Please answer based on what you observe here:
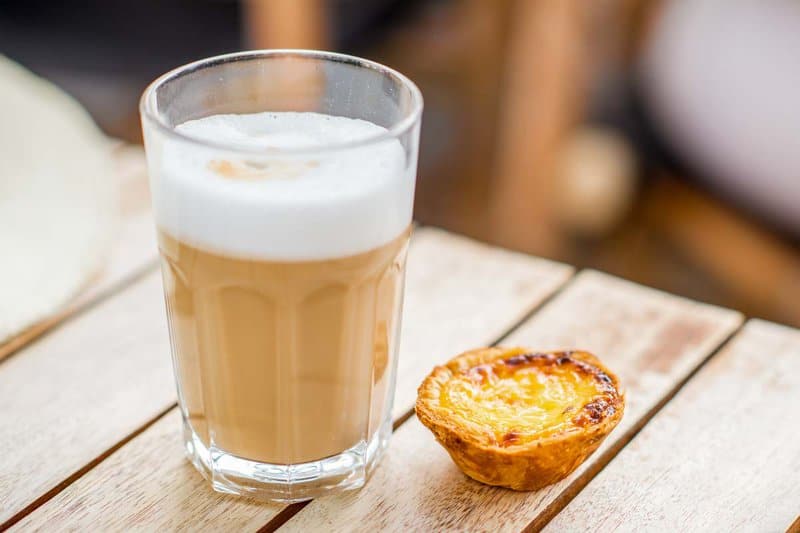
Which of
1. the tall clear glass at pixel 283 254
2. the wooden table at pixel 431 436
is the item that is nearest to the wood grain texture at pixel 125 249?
the wooden table at pixel 431 436

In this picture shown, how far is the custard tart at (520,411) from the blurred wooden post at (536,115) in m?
1.29

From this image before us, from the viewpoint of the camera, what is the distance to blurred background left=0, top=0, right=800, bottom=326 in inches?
62.4

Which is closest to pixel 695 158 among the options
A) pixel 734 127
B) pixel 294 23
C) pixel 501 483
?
pixel 734 127

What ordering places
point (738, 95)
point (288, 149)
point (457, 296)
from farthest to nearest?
1. point (738, 95)
2. point (457, 296)
3. point (288, 149)

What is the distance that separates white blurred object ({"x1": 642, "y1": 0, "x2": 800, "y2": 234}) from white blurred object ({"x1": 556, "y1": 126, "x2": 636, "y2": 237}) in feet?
1.22

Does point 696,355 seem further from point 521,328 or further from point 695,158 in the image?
point 695,158

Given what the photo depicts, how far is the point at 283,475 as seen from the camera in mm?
683

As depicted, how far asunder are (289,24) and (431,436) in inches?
55.1

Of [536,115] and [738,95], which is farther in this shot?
[536,115]

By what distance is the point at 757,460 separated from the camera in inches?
28.8

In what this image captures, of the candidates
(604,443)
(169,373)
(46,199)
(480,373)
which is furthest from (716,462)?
(46,199)

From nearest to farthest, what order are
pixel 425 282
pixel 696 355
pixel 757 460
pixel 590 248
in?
pixel 757 460, pixel 696 355, pixel 425 282, pixel 590 248

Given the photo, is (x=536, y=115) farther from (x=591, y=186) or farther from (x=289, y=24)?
(x=289, y=24)

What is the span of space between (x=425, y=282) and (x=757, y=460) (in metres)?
0.35
